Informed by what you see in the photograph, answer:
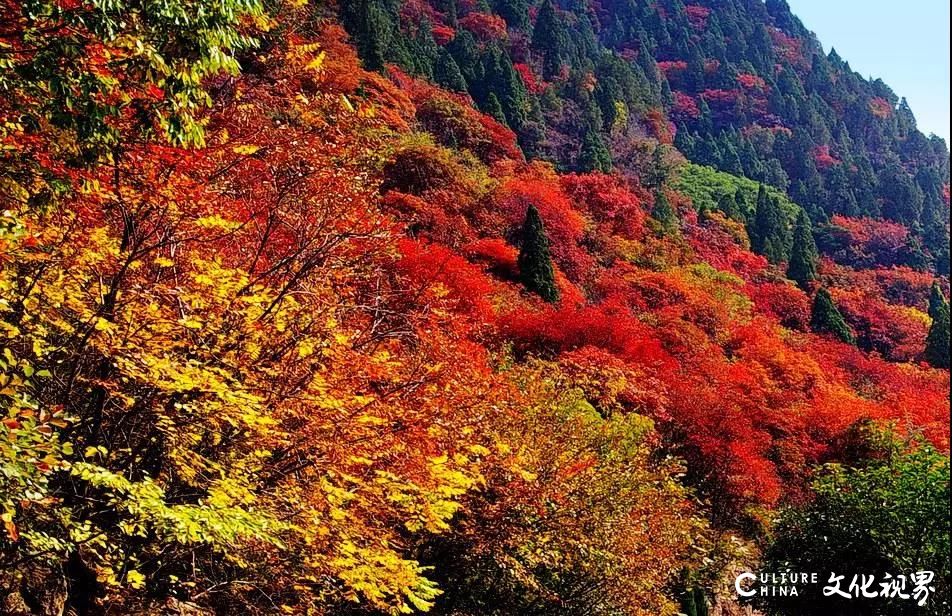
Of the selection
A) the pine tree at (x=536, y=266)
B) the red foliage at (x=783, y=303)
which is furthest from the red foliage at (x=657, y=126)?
the pine tree at (x=536, y=266)

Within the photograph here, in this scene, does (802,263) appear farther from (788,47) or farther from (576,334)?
(788,47)

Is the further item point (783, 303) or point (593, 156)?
point (593, 156)

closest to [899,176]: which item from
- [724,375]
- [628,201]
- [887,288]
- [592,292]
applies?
[887,288]

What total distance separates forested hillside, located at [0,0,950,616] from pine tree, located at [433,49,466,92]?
51.4 feet

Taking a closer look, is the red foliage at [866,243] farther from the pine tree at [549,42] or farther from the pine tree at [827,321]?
the pine tree at [549,42]

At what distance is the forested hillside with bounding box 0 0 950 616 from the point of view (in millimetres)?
4883

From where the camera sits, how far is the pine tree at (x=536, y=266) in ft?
104

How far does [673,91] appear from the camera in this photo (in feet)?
346

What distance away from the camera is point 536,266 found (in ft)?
106

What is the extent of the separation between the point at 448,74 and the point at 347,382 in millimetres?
54539

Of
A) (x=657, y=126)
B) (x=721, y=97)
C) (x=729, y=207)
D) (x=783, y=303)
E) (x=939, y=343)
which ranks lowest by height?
(x=783, y=303)

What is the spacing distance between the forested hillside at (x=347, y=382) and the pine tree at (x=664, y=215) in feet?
24.1

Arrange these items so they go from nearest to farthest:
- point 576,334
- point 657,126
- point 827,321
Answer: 1. point 576,334
2. point 827,321
3. point 657,126

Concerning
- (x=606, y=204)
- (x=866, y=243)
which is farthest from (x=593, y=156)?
(x=866, y=243)
